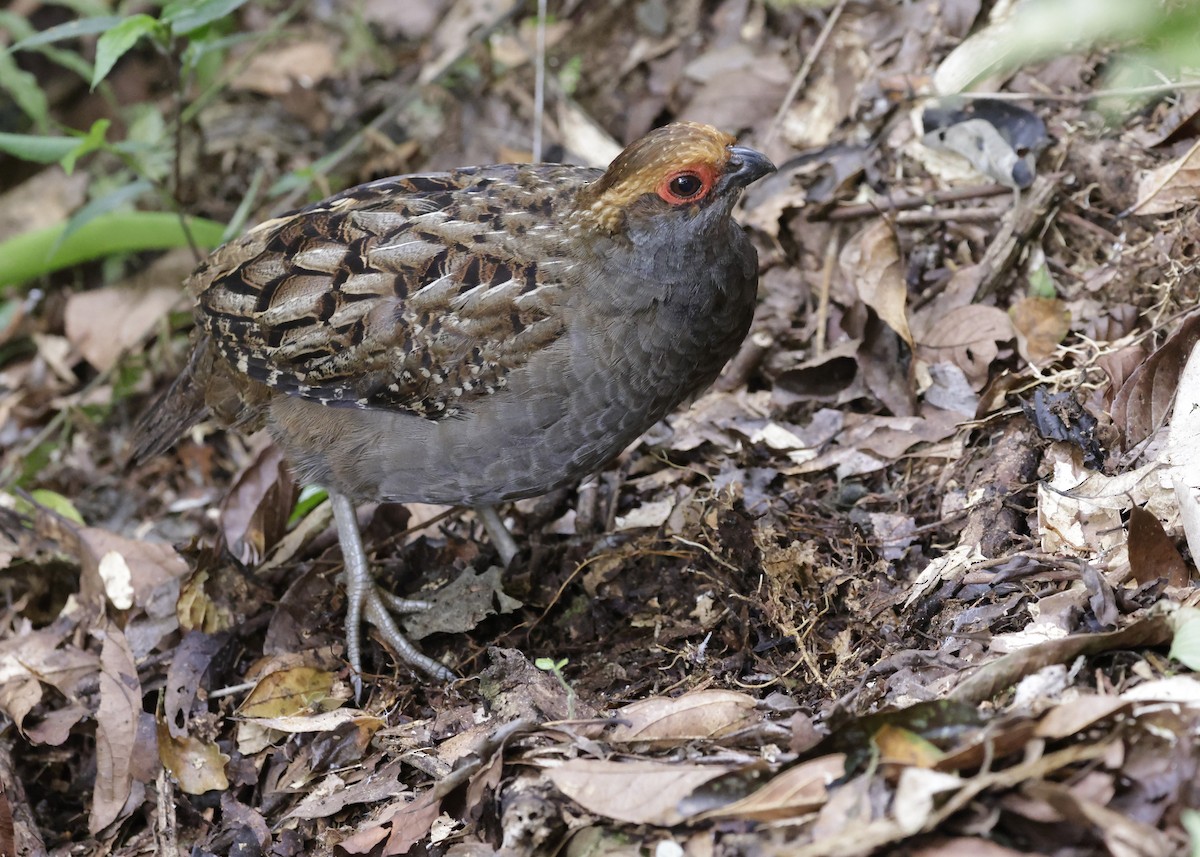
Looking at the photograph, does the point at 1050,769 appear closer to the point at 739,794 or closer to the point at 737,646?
the point at 739,794

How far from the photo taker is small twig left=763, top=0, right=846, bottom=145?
20.2 ft

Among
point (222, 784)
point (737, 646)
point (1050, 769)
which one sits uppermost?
point (1050, 769)

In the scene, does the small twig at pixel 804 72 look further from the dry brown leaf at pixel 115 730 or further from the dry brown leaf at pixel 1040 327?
the dry brown leaf at pixel 115 730

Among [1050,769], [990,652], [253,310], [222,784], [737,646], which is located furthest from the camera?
[253,310]

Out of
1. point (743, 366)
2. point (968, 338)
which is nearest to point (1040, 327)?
point (968, 338)

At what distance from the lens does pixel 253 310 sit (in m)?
4.48

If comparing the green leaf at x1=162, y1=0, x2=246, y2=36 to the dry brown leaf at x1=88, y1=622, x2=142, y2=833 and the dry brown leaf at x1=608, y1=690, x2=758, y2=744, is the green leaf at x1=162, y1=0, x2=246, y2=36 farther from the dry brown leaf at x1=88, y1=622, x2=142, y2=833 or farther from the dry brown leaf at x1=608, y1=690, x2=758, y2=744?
the dry brown leaf at x1=608, y1=690, x2=758, y2=744

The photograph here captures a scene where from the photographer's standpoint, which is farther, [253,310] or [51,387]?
[51,387]

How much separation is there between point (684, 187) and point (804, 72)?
2.59m

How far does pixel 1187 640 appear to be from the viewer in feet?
9.07

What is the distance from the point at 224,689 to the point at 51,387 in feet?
10.7

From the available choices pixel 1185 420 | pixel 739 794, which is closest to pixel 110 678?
pixel 739 794

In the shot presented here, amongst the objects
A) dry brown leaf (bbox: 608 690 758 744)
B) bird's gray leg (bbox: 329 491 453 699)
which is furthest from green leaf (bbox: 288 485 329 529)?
dry brown leaf (bbox: 608 690 758 744)

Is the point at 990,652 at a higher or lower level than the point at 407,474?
lower
